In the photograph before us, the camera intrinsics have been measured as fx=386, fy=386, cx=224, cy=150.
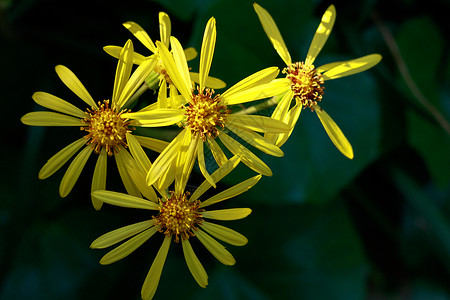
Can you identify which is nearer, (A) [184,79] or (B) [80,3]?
(A) [184,79]

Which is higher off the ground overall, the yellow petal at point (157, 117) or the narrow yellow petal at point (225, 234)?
the yellow petal at point (157, 117)

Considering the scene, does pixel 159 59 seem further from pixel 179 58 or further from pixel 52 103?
pixel 52 103

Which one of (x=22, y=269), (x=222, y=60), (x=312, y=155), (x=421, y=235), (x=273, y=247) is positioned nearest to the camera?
(x=222, y=60)

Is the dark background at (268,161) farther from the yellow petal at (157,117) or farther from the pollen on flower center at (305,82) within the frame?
the yellow petal at (157,117)

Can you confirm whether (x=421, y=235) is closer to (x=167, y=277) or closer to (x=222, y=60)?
(x=167, y=277)

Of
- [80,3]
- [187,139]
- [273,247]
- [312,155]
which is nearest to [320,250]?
[273,247]

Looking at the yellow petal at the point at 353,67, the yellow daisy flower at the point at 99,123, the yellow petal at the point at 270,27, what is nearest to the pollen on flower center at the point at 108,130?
the yellow daisy flower at the point at 99,123

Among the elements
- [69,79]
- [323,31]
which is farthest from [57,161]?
[323,31]
